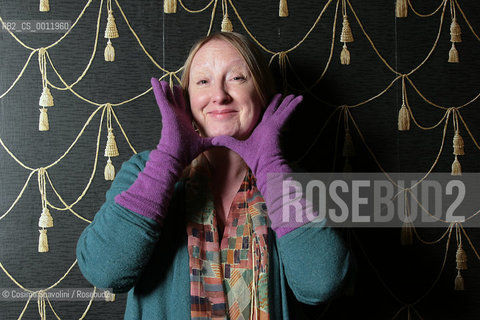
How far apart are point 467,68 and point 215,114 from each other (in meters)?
0.88

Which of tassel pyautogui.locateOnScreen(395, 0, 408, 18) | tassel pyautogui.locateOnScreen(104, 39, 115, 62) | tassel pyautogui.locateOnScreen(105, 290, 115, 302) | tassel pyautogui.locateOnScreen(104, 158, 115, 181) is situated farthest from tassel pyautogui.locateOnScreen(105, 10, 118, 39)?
tassel pyautogui.locateOnScreen(395, 0, 408, 18)

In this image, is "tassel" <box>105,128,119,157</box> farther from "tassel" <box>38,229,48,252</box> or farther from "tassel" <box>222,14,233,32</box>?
"tassel" <box>222,14,233,32</box>

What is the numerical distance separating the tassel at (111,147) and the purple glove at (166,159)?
320 mm

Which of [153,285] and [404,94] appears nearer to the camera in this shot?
[153,285]

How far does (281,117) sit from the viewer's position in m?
1.17

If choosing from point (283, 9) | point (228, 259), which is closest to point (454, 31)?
point (283, 9)

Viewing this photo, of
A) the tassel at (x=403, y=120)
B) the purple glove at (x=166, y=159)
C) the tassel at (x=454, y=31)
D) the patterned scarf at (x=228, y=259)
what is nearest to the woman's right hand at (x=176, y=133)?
the purple glove at (x=166, y=159)

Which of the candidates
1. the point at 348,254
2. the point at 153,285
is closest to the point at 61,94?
the point at 153,285

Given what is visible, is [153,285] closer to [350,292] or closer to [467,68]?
[350,292]

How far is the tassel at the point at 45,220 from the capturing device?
4.49 feet

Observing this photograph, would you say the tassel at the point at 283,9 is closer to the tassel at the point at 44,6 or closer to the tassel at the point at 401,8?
the tassel at the point at 401,8

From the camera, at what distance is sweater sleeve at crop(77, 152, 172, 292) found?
0.99m

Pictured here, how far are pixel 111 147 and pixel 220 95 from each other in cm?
46

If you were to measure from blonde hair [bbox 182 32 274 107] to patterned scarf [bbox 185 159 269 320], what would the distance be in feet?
0.92
